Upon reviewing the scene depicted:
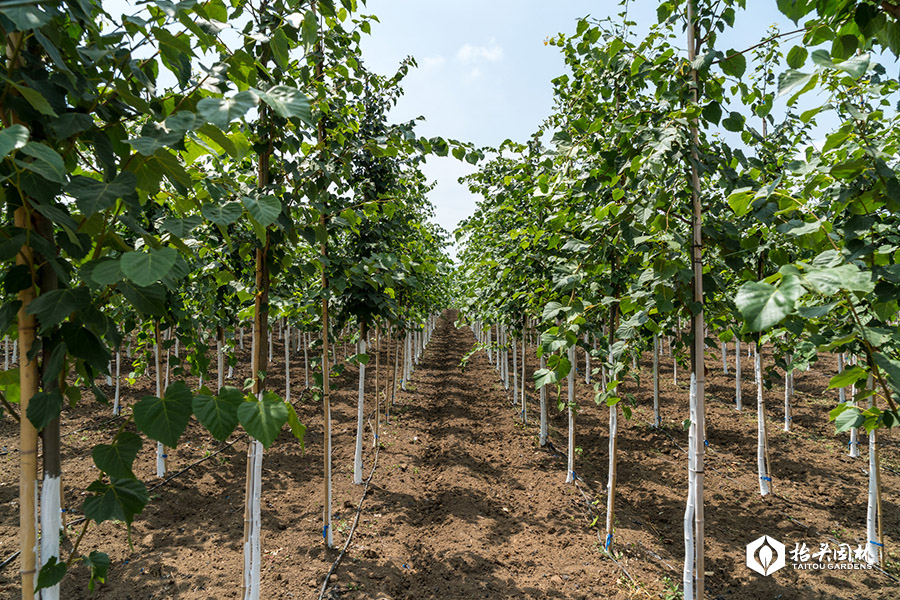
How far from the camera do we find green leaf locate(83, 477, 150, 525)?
100 cm

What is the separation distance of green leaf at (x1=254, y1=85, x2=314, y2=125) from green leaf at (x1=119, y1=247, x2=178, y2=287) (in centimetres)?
33

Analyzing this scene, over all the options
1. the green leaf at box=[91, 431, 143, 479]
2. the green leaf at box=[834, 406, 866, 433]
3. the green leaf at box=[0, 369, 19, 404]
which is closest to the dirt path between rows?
the green leaf at box=[834, 406, 866, 433]

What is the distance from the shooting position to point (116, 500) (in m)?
1.03

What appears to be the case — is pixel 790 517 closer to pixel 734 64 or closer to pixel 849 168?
pixel 734 64

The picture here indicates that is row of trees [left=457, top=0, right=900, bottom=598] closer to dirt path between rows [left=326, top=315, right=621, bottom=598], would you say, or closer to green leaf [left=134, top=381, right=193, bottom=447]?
green leaf [left=134, top=381, right=193, bottom=447]

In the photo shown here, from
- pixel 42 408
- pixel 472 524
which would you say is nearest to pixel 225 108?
pixel 42 408

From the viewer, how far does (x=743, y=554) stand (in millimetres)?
4410

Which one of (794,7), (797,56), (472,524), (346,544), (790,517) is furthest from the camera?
(790,517)

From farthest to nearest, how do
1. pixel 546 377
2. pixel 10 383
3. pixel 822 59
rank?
pixel 546 377 < pixel 10 383 < pixel 822 59

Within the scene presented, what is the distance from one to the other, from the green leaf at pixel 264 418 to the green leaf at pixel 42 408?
15.5 inches

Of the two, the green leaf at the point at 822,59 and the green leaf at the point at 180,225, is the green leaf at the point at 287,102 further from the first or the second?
the green leaf at the point at 822,59

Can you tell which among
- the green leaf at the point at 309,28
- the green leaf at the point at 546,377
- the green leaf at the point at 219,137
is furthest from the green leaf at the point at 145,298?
the green leaf at the point at 546,377

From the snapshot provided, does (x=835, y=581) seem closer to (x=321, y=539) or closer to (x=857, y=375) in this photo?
(x=857, y=375)

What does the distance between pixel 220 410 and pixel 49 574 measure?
493mm
